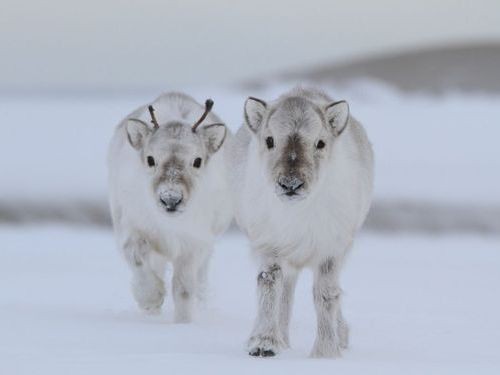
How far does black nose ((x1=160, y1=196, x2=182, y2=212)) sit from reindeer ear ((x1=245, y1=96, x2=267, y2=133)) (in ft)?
4.31

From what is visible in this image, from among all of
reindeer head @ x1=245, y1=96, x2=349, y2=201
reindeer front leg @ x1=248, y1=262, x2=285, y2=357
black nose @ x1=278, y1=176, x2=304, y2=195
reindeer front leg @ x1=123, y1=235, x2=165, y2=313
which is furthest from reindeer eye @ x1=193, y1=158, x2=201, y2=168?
black nose @ x1=278, y1=176, x2=304, y2=195

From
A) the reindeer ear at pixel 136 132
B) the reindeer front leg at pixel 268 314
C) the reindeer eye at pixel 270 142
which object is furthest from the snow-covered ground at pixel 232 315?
the reindeer ear at pixel 136 132

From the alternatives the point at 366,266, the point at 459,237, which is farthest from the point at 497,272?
the point at 459,237

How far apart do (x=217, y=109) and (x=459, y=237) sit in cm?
1028

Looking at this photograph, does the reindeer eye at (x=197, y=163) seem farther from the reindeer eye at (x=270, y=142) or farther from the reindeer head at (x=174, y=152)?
the reindeer eye at (x=270, y=142)

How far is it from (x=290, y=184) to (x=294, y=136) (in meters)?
0.46

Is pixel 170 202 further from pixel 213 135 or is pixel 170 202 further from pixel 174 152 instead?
pixel 213 135

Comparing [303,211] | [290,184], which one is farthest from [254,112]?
[290,184]

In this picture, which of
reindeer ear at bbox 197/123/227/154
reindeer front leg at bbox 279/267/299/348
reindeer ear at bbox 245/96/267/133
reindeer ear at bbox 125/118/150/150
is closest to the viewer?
reindeer ear at bbox 245/96/267/133

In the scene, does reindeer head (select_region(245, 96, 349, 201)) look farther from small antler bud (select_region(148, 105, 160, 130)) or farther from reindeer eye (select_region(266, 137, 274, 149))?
small antler bud (select_region(148, 105, 160, 130))

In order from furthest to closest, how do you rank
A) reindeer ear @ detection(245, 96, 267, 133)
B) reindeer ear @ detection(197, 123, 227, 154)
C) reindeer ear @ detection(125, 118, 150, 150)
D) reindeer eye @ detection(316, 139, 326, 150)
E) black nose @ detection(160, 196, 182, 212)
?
reindeer ear @ detection(197, 123, 227, 154)
reindeer ear @ detection(125, 118, 150, 150)
black nose @ detection(160, 196, 182, 212)
reindeer ear @ detection(245, 96, 267, 133)
reindeer eye @ detection(316, 139, 326, 150)

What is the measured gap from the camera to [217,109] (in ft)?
94.9

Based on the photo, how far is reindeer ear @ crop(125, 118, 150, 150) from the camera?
35.6 ft

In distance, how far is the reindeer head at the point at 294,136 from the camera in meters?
8.34
